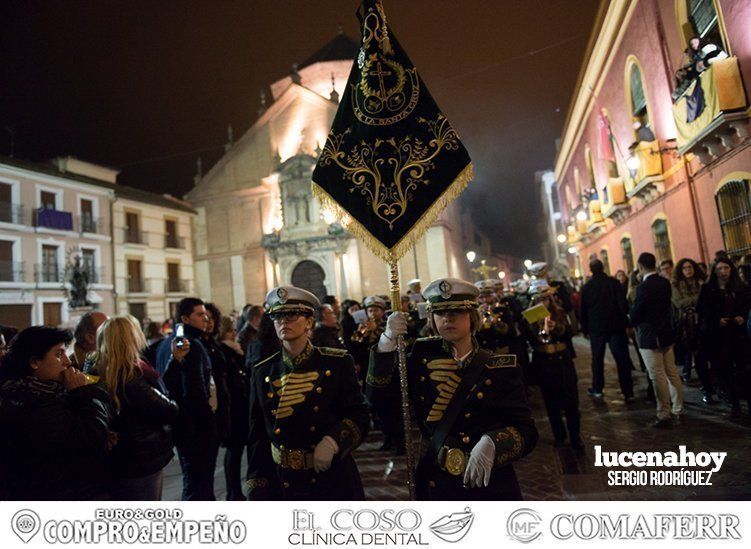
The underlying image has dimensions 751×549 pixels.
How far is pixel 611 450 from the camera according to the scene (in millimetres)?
4320

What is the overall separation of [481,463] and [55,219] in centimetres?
2558

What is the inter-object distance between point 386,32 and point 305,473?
2.60 meters

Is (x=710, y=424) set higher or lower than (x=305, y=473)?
lower

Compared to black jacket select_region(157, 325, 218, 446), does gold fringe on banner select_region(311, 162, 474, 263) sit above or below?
above

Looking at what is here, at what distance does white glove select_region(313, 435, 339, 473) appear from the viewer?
2.35 m

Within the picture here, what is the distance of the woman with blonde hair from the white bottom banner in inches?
6.0

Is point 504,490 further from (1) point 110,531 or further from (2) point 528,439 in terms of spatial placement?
(1) point 110,531

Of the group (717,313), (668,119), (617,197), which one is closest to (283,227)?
(617,197)

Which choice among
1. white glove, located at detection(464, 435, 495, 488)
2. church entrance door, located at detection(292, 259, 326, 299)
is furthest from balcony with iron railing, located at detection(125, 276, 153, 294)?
white glove, located at detection(464, 435, 495, 488)

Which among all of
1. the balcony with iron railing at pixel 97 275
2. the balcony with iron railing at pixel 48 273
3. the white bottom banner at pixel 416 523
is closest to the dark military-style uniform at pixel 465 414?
the white bottom banner at pixel 416 523

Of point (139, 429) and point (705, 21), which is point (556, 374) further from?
point (705, 21)

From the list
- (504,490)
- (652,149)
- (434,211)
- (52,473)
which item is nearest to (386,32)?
(434,211)

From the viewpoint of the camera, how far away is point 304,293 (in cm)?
273

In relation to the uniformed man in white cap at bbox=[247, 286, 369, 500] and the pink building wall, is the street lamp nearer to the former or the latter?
the pink building wall
